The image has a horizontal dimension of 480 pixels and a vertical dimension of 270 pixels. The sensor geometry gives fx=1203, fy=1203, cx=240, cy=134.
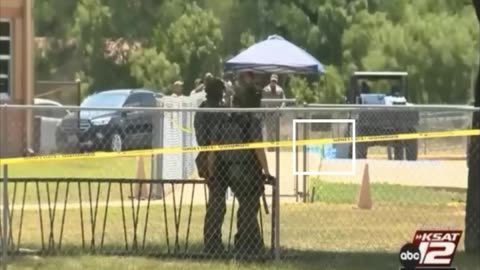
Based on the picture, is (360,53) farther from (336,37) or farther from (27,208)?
(27,208)

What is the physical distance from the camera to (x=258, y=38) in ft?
150

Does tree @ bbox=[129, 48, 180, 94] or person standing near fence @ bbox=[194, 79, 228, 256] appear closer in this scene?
person standing near fence @ bbox=[194, 79, 228, 256]

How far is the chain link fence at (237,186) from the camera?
12.3 metres

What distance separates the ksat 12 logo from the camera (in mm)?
8367

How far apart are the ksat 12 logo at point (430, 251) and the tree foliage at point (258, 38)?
30.8m

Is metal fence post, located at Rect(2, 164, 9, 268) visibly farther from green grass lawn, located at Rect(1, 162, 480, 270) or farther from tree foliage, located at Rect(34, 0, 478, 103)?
tree foliage, located at Rect(34, 0, 478, 103)

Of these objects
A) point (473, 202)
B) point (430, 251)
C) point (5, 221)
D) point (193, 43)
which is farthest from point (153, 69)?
point (430, 251)

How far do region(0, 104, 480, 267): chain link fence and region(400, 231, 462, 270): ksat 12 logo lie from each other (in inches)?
116

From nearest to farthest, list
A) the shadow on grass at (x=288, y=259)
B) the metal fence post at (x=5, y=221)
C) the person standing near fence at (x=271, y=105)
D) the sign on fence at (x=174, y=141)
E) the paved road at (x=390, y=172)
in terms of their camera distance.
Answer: the metal fence post at (x=5, y=221) < the shadow on grass at (x=288, y=259) < the person standing near fence at (x=271, y=105) < the sign on fence at (x=174, y=141) < the paved road at (x=390, y=172)

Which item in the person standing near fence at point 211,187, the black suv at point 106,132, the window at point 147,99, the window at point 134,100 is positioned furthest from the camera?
the window at point 134,100

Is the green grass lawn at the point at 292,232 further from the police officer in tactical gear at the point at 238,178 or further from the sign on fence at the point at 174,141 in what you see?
the sign on fence at the point at 174,141

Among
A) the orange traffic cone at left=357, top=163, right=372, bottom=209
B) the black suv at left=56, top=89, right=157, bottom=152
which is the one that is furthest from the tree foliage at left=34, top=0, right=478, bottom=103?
the orange traffic cone at left=357, top=163, right=372, bottom=209

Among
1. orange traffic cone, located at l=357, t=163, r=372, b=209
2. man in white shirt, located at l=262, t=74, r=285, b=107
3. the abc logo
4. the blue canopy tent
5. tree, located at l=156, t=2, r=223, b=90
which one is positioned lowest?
orange traffic cone, located at l=357, t=163, r=372, b=209

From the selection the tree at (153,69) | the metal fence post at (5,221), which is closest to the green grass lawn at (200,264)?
the metal fence post at (5,221)
